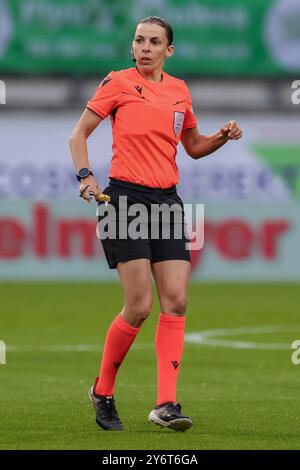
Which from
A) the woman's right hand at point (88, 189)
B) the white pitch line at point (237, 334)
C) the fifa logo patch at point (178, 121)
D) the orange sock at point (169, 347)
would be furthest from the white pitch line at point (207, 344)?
the woman's right hand at point (88, 189)

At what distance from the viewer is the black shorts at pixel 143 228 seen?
9125mm

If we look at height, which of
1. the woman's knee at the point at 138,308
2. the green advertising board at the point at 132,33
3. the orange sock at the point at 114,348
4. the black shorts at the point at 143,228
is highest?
the green advertising board at the point at 132,33

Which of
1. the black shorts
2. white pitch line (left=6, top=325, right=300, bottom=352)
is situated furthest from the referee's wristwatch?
white pitch line (left=6, top=325, right=300, bottom=352)

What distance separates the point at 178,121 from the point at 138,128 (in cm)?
30

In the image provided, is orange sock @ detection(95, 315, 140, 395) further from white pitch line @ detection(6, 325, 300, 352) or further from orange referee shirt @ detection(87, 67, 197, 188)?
white pitch line @ detection(6, 325, 300, 352)

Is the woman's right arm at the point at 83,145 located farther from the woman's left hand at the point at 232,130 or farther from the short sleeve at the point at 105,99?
the woman's left hand at the point at 232,130

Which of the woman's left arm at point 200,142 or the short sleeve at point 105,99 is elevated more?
the short sleeve at point 105,99

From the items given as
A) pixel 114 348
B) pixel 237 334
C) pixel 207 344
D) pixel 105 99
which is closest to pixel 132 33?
pixel 237 334

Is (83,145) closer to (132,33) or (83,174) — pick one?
(83,174)

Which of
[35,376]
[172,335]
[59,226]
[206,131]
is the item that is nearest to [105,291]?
[59,226]

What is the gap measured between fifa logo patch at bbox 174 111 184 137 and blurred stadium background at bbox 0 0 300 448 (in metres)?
13.7

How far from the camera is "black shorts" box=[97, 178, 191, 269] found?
912cm

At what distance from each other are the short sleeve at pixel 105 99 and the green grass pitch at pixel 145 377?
197cm

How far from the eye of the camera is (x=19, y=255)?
25922mm
